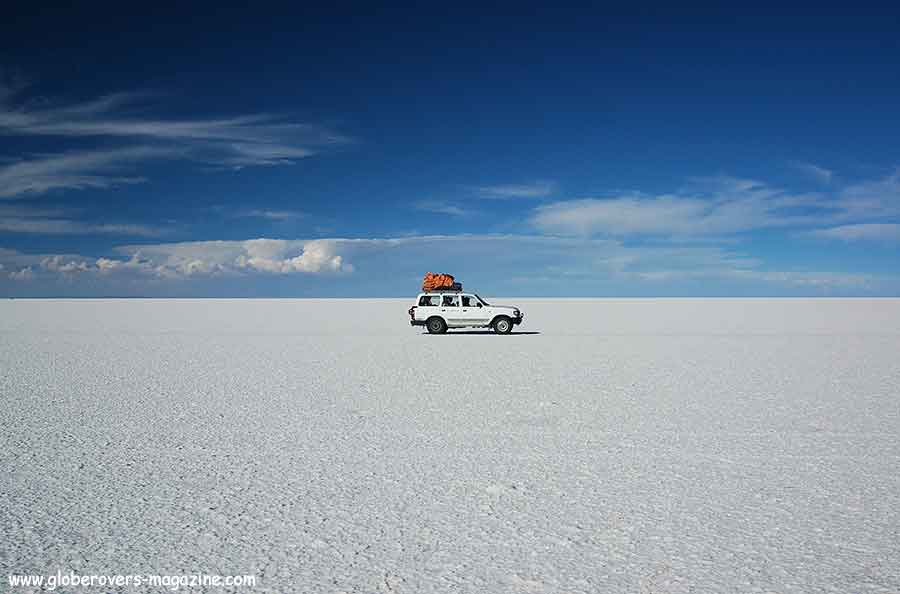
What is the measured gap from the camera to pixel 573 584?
464 centimetres

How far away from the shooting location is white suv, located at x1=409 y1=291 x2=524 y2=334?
28.9 meters

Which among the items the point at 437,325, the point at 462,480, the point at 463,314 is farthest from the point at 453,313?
the point at 462,480

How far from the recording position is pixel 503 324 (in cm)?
2900

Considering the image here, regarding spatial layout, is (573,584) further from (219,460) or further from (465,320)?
(465,320)

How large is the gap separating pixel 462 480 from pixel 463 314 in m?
22.0

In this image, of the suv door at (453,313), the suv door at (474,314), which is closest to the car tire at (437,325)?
the suv door at (453,313)

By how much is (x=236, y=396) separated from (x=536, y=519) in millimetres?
8020

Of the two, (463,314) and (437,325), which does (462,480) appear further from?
(437,325)

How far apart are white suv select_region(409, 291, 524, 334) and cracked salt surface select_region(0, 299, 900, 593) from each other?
13.4 meters

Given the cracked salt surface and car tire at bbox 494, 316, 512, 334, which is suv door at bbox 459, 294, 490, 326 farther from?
the cracked salt surface

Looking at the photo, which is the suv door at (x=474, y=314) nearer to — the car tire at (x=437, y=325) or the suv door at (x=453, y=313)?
the suv door at (x=453, y=313)

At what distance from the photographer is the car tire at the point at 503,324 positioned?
94.9 ft

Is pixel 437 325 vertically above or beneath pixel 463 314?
beneath

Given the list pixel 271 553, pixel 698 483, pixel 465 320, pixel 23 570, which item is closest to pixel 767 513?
pixel 698 483
